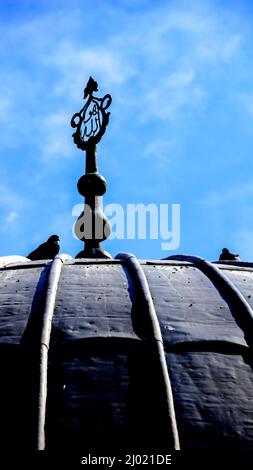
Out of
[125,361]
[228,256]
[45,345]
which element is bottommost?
[125,361]

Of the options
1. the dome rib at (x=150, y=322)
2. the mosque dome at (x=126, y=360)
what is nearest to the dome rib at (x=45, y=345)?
the mosque dome at (x=126, y=360)

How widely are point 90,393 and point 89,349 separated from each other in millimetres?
703

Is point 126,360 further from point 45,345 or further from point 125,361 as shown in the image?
point 45,345

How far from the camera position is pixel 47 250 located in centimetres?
1359

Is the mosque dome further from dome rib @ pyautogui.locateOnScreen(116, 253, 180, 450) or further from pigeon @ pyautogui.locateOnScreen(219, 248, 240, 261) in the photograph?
pigeon @ pyautogui.locateOnScreen(219, 248, 240, 261)

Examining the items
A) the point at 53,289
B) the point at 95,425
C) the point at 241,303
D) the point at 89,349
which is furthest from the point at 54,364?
the point at 241,303

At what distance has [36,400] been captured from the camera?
7926 mm

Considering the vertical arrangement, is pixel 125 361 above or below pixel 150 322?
below

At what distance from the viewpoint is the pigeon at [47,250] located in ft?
44.5

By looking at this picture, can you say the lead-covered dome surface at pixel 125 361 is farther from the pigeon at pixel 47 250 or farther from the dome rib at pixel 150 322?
the pigeon at pixel 47 250

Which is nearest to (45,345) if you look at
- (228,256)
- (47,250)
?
(47,250)

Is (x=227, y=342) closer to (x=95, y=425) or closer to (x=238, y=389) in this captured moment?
(x=238, y=389)

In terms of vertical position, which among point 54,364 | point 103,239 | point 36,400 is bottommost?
point 36,400

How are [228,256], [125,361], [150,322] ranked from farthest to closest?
[228,256] → [150,322] → [125,361]
